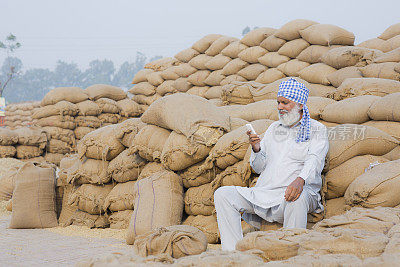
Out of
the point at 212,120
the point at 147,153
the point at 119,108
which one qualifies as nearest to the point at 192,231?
the point at 212,120

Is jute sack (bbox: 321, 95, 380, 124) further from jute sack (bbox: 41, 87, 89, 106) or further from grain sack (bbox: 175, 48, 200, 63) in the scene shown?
jute sack (bbox: 41, 87, 89, 106)

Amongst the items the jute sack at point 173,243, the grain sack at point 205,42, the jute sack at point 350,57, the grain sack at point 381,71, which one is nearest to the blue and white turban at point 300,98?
the jute sack at point 173,243

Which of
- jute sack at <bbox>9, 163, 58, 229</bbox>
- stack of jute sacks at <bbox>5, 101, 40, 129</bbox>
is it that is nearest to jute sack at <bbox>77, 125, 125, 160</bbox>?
jute sack at <bbox>9, 163, 58, 229</bbox>

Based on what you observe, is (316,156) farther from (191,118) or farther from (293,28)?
(293,28)

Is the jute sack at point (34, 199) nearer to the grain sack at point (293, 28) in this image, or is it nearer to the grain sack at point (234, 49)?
the grain sack at point (234, 49)

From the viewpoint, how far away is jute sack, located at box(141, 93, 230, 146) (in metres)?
3.02

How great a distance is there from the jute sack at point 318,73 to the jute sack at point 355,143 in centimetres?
236

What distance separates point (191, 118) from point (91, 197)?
1.55 m

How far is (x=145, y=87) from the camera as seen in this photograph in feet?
26.8

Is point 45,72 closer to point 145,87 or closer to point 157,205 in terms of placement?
point 145,87

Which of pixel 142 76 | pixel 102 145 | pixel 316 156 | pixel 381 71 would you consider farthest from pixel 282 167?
pixel 142 76

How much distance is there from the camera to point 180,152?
3.06 m

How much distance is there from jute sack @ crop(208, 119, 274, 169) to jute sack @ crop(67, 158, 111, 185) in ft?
4.81

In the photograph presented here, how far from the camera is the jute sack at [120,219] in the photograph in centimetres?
363
